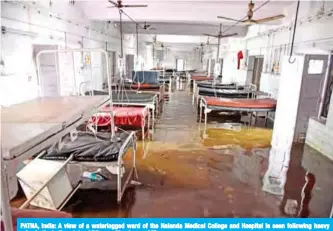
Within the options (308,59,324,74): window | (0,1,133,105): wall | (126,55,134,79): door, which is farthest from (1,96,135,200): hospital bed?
(126,55,134,79): door

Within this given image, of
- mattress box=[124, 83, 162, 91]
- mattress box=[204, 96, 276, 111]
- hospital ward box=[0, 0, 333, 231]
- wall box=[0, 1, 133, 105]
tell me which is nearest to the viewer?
hospital ward box=[0, 0, 333, 231]

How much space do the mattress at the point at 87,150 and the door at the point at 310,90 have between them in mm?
3843

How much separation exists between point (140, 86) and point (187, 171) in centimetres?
533

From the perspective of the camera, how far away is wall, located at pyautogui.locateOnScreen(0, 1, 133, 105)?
3645 millimetres

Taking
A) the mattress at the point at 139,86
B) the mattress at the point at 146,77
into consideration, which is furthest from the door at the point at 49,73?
the mattress at the point at 146,77

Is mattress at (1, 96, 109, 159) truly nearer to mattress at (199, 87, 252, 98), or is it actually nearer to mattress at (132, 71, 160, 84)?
mattress at (199, 87, 252, 98)

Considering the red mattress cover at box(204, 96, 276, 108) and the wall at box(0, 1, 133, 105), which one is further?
the red mattress cover at box(204, 96, 276, 108)

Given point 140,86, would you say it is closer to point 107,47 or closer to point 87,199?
point 107,47

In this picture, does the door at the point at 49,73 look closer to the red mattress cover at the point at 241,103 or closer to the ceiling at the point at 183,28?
the red mattress cover at the point at 241,103

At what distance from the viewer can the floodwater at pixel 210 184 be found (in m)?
2.70

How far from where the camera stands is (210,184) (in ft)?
10.8

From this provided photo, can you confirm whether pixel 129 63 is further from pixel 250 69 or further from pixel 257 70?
pixel 257 70

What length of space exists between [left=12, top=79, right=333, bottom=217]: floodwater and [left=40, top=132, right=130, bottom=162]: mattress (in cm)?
49

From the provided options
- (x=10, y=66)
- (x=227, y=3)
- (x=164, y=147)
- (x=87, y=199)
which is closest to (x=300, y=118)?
(x=164, y=147)
